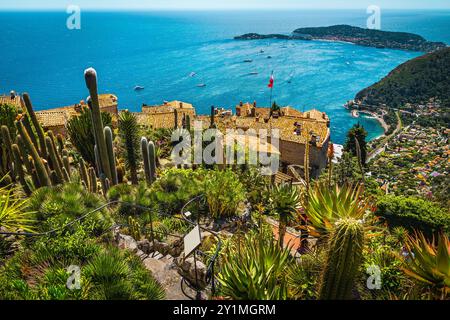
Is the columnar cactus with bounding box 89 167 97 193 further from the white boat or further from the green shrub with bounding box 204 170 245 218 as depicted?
the white boat

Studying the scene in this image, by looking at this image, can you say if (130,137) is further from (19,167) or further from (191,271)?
(191,271)

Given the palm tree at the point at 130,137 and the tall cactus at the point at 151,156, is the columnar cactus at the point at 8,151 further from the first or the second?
the tall cactus at the point at 151,156

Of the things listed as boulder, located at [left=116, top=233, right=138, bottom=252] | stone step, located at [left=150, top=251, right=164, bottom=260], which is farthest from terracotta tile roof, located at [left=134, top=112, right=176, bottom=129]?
stone step, located at [left=150, top=251, right=164, bottom=260]

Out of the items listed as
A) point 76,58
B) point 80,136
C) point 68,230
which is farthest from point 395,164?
point 76,58

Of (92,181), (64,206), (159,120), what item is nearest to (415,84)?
(159,120)

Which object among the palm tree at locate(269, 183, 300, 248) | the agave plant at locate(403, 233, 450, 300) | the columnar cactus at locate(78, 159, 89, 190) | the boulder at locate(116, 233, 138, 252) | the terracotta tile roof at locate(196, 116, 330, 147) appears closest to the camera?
the agave plant at locate(403, 233, 450, 300)

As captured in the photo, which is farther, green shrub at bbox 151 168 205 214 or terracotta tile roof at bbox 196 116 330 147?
terracotta tile roof at bbox 196 116 330 147
